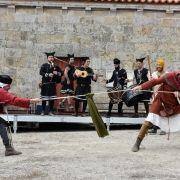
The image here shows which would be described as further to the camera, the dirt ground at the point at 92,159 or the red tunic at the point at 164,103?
the red tunic at the point at 164,103

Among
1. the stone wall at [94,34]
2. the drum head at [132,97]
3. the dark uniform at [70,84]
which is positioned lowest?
the drum head at [132,97]

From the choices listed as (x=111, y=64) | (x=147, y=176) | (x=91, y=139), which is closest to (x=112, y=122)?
(x=91, y=139)

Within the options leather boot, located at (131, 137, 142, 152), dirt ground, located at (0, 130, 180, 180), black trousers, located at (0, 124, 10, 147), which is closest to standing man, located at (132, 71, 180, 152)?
leather boot, located at (131, 137, 142, 152)

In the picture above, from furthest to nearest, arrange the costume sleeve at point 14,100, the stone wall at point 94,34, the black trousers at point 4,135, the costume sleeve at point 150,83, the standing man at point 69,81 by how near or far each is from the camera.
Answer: the stone wall at point 94,34
the standing man at point 69,81
the costume sleeve at point 150,83
the black trousers at point 4,135
the costume sleeve at point 14,100

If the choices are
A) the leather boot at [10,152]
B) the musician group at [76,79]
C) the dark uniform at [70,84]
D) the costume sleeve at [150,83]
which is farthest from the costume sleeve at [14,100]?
the dark uniform at [70,84]

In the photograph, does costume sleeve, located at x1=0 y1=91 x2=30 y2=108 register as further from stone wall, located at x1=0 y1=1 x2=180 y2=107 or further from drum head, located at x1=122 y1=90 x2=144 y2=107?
stone wall, located at x1=0 y1=1 x2=180 y2=107

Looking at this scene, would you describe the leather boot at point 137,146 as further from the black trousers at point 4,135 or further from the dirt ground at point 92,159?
the black trousers at point 4,135

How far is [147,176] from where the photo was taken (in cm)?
820

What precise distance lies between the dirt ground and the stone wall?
5473 millimetres

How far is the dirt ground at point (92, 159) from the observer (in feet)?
27.4

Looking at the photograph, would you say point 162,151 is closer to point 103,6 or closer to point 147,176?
point 147,176

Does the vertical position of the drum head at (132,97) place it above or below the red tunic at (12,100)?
below

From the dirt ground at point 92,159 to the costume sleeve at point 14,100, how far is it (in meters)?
0.90

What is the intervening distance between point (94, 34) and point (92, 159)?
8.99 m
